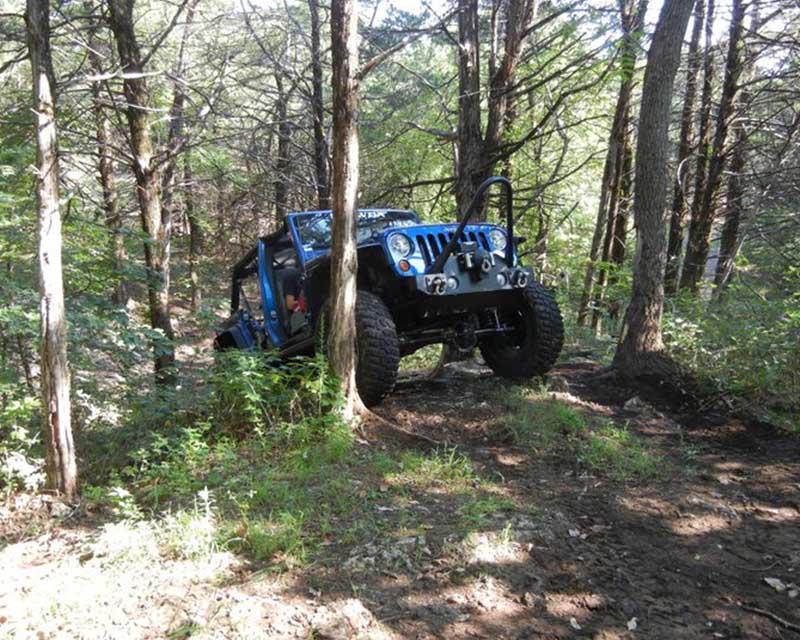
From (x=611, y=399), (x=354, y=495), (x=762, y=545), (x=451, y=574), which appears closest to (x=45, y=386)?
(x=354, y=495)

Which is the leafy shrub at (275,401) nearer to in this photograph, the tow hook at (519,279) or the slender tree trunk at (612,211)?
the tow hook at (519,279)

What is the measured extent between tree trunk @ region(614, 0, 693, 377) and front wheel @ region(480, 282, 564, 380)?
0.85 metres

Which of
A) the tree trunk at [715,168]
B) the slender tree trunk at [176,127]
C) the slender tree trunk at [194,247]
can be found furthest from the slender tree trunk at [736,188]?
the slender tree trunk at [194,247]

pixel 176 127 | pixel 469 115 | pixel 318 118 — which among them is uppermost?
pixel 318 118

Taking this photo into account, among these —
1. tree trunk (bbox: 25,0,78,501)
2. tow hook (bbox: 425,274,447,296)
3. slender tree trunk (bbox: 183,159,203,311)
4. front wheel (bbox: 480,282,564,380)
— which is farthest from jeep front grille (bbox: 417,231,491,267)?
slender tree trunk (bbox: 183,159,203,311)

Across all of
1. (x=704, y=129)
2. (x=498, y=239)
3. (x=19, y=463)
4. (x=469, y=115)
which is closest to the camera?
(x=19, y=463)

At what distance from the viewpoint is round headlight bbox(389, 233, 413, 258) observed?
5328 millimetres

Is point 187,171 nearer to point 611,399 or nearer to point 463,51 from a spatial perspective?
point 463,51

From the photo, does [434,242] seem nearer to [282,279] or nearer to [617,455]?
[282,279]

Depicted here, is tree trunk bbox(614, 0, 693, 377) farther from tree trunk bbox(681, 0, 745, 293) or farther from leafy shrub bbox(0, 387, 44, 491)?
leafy shrub bbox(0, 387, 44, 491)

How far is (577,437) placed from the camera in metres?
4.95

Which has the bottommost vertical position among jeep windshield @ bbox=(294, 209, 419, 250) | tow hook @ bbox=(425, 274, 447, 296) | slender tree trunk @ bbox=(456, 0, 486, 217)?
tow hook @ bbox=(425, 274, 447, 296)

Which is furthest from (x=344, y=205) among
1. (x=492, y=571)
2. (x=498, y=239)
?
(x=492, y=571)

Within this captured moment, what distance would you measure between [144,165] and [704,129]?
33.3ft
